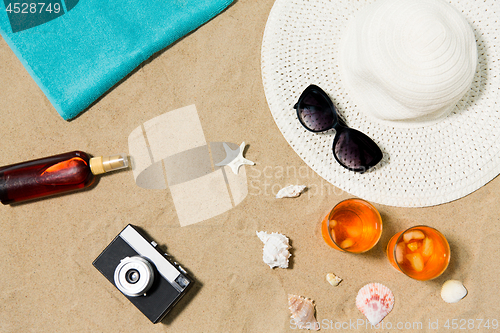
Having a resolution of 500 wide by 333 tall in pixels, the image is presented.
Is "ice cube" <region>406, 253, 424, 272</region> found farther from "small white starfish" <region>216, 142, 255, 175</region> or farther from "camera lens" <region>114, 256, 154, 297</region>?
"camera lens" <region>114, 256, 154, 297</region>

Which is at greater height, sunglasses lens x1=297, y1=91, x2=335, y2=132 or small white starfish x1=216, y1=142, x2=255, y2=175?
sunglasses lens x1=297, y1=91, x2=335, y2=132

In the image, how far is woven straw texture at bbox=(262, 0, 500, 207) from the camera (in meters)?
0.62

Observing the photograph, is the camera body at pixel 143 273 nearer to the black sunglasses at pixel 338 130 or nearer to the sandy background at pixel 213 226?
the sandy background at pixel 213 226

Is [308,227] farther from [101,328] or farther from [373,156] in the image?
[101,328]

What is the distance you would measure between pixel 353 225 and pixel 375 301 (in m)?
0.20

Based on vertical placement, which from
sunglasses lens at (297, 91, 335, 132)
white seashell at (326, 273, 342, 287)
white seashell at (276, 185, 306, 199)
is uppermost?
sunglasses lens at (297, 91, 335, 132)

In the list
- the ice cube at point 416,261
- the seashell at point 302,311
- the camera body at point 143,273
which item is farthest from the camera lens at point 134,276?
the ice cube at point 416,261

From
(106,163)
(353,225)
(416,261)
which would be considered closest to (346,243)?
(353,225)

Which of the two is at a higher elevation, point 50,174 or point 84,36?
point 84,36

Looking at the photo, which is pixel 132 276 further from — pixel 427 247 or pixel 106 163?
pixel 427 247

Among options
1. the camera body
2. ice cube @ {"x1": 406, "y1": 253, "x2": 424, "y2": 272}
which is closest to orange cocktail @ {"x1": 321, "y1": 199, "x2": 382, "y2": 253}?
ice cube @ {"x1": 406, "y1": 253, "x2": 424, "y2": 272}

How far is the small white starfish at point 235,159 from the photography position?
2.43 feet

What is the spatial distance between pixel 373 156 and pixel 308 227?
0.23 metres

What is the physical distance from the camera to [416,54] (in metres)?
0.52
